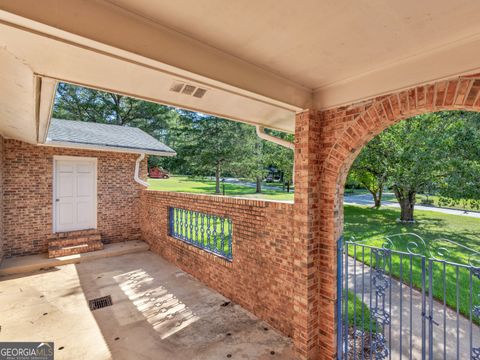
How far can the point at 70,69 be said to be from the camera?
2141 millimetres

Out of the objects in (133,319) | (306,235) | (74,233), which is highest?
(306,235)

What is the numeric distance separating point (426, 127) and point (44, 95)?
34.1ft

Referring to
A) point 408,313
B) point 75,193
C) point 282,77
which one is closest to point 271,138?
point 282,77

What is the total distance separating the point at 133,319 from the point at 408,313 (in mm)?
4518

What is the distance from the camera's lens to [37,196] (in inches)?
270

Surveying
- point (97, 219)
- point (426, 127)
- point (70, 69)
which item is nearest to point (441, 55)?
point (70, 69)

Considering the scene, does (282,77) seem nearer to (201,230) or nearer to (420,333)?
(201,230)

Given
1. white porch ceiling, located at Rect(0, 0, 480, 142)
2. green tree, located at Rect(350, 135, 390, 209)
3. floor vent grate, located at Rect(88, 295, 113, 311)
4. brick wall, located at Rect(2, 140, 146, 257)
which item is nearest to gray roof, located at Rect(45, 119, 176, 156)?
brick wall, located at Rect(2, 140, 146, 257)

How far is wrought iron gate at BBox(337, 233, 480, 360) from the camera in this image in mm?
2383

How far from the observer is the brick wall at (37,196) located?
6500mm

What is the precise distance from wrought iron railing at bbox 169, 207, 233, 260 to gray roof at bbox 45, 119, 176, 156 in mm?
2764

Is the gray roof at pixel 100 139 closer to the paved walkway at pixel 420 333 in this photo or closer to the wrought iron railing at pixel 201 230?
the wrought iron railing at pixel 201 230

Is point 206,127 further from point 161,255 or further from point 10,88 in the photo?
→ point 10,88

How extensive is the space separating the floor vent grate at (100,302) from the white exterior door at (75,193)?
3747 mm
